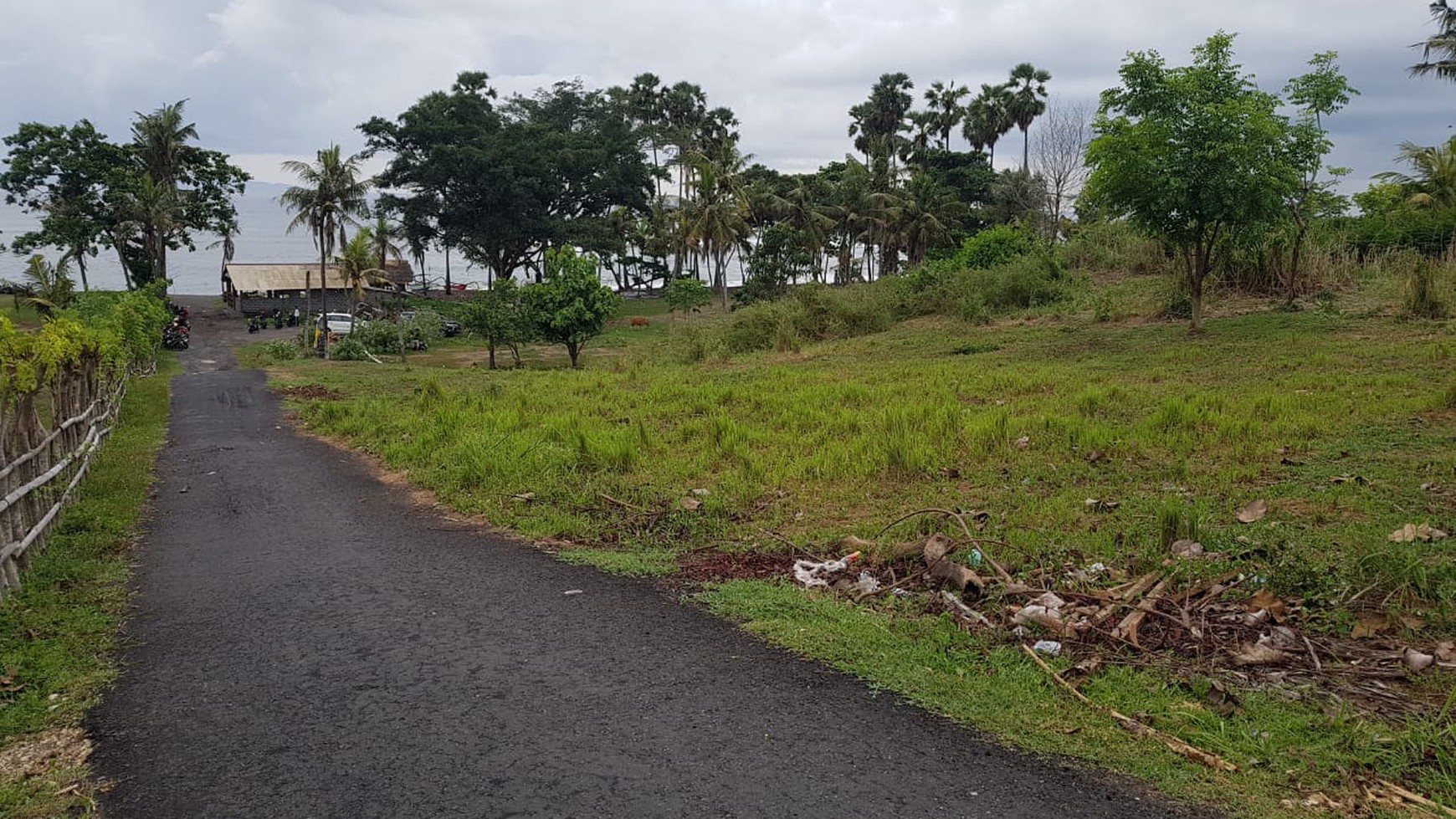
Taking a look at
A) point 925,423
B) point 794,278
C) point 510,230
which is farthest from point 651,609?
point 510,230

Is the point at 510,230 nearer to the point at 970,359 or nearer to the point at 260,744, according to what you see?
the point at 970,359

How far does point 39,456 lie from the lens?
9.05 metres

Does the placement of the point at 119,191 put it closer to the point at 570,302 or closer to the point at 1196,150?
the point at 570,302

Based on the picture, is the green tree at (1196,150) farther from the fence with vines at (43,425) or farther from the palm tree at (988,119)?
the palm tree at (988,119)

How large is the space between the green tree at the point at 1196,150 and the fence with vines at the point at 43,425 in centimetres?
1795

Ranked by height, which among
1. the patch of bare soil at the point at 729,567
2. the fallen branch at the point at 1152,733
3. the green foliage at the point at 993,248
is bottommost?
the fallen branch at the point at 1152,733

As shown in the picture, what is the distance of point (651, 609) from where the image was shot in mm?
6641

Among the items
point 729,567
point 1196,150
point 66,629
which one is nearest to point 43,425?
point 66,629

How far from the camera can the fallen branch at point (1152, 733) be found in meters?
4.17

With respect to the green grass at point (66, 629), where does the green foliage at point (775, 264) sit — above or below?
above

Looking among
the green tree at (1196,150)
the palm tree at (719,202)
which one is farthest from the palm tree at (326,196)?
the green tree at (1196,150)

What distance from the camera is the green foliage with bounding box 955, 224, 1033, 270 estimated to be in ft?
125

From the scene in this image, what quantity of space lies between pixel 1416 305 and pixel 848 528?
16981 mm

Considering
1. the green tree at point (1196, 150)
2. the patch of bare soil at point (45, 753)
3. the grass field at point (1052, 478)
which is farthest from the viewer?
the green tree at point (1196, 150)
